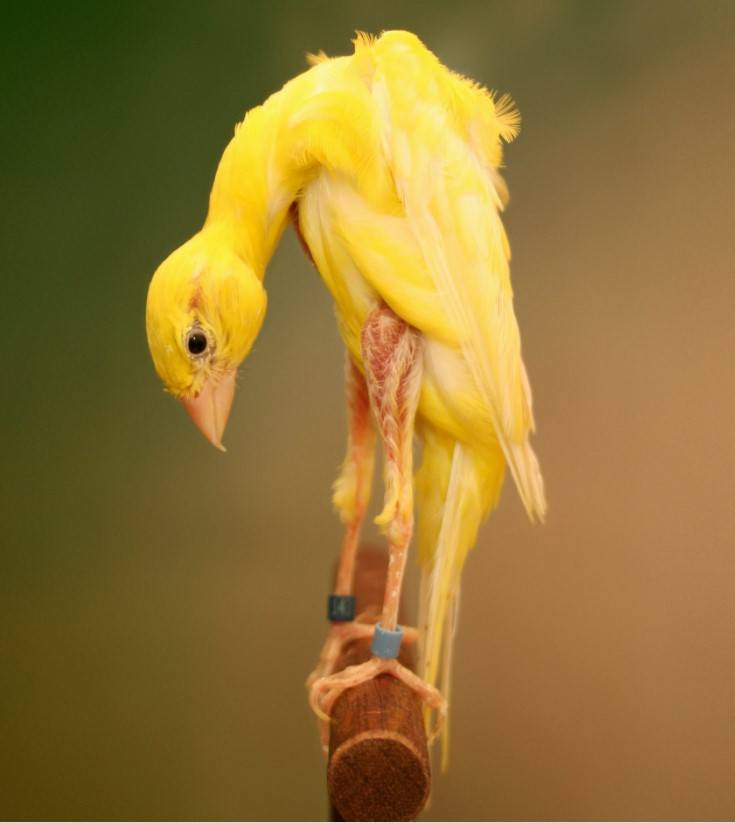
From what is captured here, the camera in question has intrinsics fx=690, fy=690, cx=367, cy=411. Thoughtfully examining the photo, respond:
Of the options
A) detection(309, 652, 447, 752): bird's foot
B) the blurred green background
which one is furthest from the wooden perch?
the blurred green background

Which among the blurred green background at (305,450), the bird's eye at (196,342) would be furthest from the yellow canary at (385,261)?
the blurred green background at (305,450)

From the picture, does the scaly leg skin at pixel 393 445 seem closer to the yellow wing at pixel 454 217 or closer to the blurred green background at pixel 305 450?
the yellow wing at pixel 454 217

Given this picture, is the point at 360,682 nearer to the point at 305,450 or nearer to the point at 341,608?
the point at 341,608

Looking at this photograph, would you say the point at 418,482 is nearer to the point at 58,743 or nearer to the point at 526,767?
the point at 526,767

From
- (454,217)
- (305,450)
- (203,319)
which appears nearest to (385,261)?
(454,217)

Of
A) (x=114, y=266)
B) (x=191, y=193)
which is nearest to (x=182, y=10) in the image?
(x=191, y=193)
